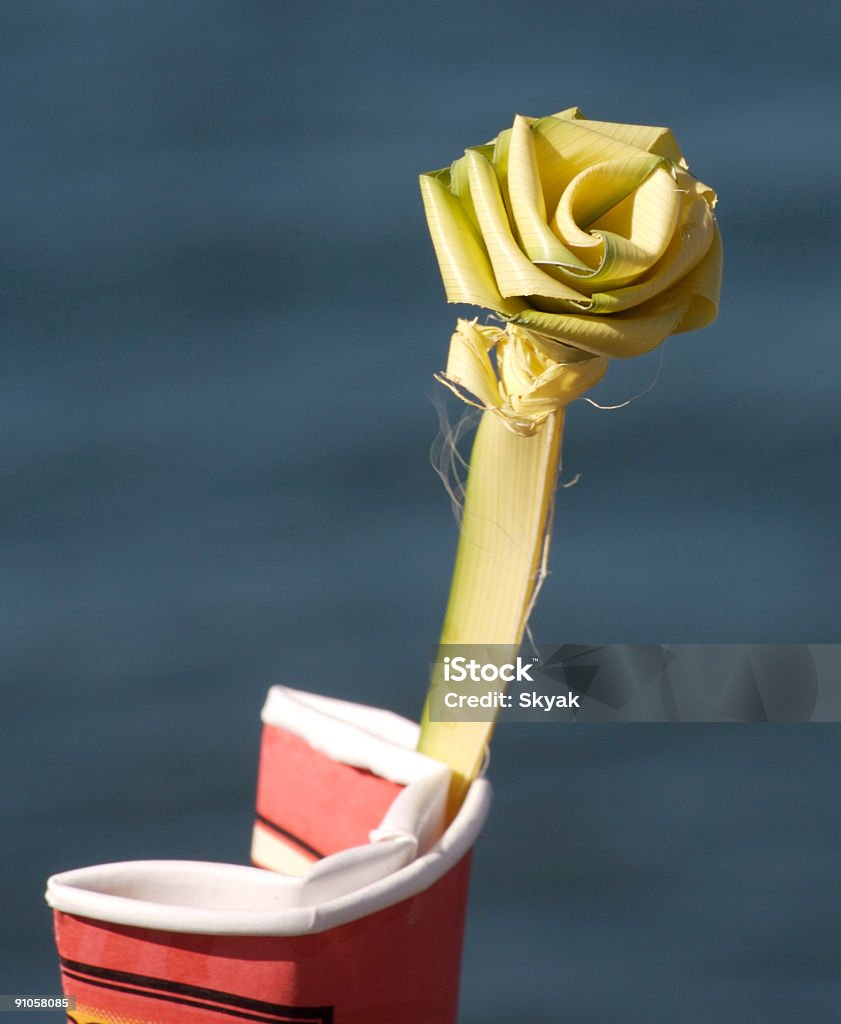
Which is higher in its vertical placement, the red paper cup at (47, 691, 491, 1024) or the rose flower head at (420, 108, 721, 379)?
the rose flower head at (420, 108, 721, 379)

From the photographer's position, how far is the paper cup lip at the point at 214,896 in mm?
208

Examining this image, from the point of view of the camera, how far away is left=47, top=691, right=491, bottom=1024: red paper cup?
0.69 ft

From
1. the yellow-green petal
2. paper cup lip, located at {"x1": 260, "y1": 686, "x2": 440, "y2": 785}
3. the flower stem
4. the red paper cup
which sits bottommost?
the red paper cup

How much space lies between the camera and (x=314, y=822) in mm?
256

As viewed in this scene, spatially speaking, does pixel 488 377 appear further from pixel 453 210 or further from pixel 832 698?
pixel 832 698

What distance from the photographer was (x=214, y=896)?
22 centimetres

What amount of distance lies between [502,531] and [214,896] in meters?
0.07

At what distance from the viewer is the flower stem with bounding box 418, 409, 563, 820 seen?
0.72 feet

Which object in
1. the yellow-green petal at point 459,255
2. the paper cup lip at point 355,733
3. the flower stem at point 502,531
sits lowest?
the paper cup lip at point 355,733

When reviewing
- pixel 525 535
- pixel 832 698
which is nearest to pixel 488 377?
pixel 525 535

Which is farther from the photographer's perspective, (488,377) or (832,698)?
(832,698)

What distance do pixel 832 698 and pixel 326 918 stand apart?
0.15 meters

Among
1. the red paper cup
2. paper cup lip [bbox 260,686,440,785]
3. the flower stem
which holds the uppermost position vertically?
the flower stem

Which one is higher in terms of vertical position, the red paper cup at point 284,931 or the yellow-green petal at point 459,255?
the yellow-green petal at point 459,255
